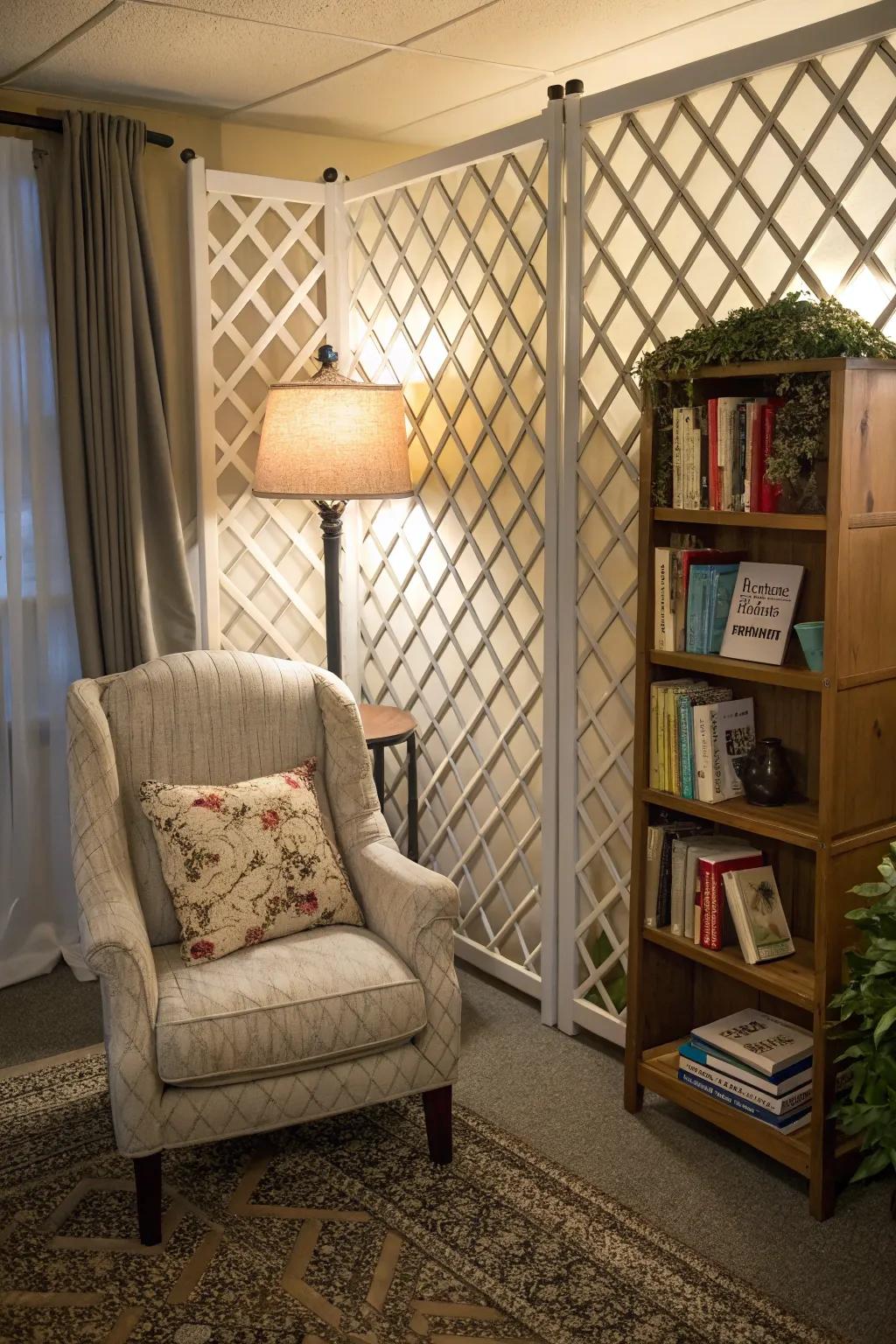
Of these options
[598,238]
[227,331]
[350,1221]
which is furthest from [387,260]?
[350,1221]

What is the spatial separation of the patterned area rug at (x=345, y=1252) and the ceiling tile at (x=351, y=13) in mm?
2436

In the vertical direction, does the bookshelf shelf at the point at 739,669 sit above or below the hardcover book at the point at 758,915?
above

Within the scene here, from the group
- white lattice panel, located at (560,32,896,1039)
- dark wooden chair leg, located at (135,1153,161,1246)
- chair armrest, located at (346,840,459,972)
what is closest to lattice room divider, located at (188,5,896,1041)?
white lattice panel, located at (560,32,896,1039)

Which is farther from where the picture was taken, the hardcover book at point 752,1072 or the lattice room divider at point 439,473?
the lattice room divider at point 439,473

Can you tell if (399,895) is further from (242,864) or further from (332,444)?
(332,444)

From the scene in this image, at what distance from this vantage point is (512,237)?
3.13 m

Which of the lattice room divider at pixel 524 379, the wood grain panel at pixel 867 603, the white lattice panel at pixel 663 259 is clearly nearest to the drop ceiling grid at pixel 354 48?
the lattice room divider at pixel 524 379

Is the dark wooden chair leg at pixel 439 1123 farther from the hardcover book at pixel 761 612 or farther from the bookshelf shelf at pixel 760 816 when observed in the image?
the hardcover book at pixel 761 612

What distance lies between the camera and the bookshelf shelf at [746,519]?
2273mm

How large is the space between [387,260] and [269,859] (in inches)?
74.2

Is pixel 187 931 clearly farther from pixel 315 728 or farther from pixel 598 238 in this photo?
pixel 598 238

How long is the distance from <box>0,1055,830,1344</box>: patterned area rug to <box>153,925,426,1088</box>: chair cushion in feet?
0.97

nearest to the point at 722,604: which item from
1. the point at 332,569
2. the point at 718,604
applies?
the point at 718,604

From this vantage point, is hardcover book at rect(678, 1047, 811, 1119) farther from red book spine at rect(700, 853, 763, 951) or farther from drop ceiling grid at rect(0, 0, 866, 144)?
drop ceiling grid at rect(0, 0, 866, 144)
